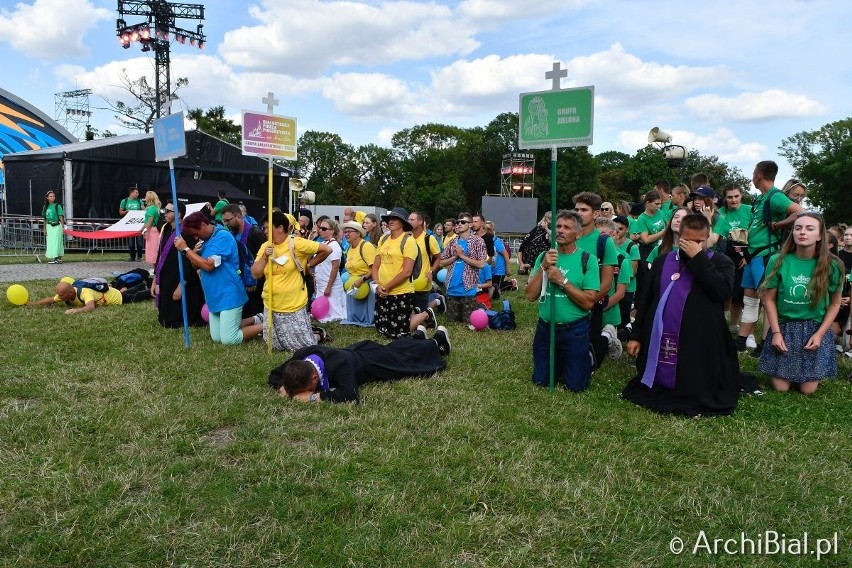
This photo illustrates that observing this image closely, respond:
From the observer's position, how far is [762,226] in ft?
22.6

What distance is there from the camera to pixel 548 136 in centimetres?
564

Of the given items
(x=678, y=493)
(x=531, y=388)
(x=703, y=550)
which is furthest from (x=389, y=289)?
(x=703, y=550)

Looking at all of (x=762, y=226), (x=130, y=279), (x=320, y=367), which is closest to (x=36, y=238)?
(x=130, y=279)

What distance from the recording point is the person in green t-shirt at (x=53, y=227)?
16.1 metres

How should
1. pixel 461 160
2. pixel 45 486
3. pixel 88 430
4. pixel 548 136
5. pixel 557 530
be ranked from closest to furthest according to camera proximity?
pixel 557 530 < pixel 45 486 < pixel 88 430 < pixel 548 136 < pixel 461 160

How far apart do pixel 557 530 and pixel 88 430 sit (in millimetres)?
3341

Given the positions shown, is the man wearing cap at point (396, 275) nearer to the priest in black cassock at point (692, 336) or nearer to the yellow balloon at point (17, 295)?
the priest in black cassock at point (692, 336)

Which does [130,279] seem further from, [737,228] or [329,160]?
[329,160]

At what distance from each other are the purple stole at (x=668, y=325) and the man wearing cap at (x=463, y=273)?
14.1 feet

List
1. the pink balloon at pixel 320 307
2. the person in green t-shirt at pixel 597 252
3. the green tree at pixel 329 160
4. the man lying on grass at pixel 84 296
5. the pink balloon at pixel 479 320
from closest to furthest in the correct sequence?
the person in green t-shirt at pixel 597 252, the pink balloon at pixel 479 320, the pink balloon at pixel 320 307, the man lying on grass at pixel 84 296, the green tree at pixel 329 160

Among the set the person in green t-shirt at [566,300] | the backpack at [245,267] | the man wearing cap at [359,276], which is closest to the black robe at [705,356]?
the person in green t-shirt at [566,300]

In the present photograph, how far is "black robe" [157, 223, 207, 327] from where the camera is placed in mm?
8156

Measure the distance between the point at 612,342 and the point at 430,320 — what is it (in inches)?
104

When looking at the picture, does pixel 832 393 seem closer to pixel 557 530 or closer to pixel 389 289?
pixel 557 530
